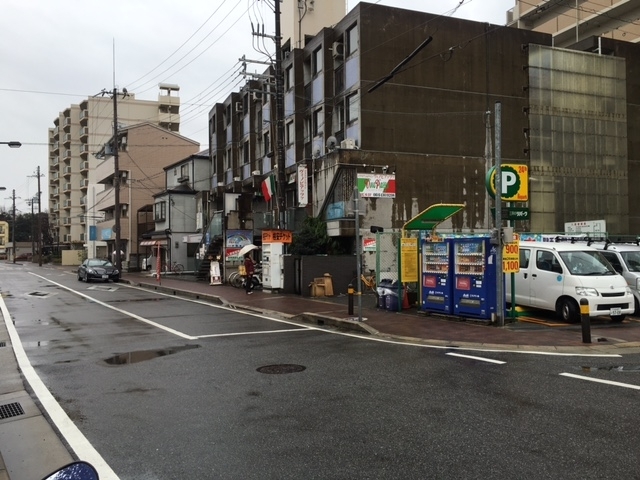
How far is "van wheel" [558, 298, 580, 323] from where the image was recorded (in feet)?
42.0

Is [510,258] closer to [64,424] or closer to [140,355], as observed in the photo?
[140,355]

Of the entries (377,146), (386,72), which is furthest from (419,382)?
(386,72)

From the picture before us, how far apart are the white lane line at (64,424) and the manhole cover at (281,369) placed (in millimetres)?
2892

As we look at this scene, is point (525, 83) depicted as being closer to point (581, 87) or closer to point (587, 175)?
point (581, 87)

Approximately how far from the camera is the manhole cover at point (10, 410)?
20.3ft

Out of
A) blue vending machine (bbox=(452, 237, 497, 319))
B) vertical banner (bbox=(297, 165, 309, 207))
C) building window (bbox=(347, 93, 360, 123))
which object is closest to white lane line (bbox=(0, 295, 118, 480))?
blue vending machine (bbox=(452, 237, 497, 319))

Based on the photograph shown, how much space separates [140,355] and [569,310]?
392 inches

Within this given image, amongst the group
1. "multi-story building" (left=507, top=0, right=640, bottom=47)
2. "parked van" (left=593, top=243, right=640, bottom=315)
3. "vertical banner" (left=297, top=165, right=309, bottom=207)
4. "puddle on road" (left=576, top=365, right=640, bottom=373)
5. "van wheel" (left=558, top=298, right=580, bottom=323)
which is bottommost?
"puddle on road" (left=576, top=365, right=640, bottom=373)

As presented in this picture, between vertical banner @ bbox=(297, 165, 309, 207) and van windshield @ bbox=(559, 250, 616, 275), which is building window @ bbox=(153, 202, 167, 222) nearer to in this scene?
vertical banner @ bbox=(297, 165, 309, 207)

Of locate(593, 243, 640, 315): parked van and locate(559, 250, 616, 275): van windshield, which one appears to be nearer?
locate(559, 250, 616, 275): van windshield

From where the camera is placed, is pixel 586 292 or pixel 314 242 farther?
pixel 314 242

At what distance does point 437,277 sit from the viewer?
14219 millimetres

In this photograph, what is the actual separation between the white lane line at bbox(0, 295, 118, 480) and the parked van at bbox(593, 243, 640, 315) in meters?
13.9

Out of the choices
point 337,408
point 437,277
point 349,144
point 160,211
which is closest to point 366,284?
point 349,144
